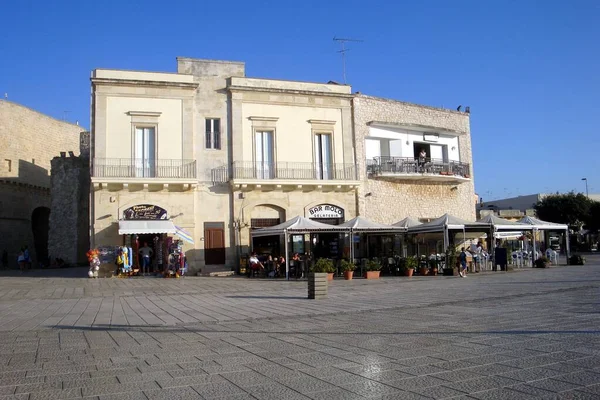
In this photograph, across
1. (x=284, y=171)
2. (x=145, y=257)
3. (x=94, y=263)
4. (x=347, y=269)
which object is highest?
(x=284, y=171)

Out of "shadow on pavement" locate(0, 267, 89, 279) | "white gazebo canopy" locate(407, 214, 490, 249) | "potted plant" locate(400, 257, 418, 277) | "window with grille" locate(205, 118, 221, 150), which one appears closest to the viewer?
"white gazebo canopy" locate(407, 214, 490, 249)

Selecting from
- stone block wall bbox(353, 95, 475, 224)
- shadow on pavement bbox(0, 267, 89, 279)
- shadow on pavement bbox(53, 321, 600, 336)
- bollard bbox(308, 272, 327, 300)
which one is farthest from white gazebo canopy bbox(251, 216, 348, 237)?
shadow on pavement bbox(53, 321, 600, 336)

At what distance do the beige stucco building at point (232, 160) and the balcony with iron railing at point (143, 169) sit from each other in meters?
0.05

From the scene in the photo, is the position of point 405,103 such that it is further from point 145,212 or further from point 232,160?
point 145,212

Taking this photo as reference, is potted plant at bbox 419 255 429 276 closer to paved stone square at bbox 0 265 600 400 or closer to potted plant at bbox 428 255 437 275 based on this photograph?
potted plant at bbox 428 255 437 275

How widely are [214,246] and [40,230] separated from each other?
93.5 ft

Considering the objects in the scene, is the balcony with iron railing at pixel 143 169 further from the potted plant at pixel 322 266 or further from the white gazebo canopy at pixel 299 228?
the potted plant at pixel 322 266

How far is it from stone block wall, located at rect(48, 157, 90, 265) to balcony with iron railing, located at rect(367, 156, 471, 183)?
19.9 m

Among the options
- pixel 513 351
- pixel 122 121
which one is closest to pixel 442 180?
pixel 122 121

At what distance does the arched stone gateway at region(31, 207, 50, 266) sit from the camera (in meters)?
45.5

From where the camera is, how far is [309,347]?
25.0ft

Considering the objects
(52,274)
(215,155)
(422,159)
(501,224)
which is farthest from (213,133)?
(501,224)

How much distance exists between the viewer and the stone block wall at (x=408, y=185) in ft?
94.1

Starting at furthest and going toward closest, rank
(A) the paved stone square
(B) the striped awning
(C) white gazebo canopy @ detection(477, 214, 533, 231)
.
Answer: (C) white gazebo canopy @ detection(477, 214, 533, 231) → (B) the striped awning → (A) the paved stone square
